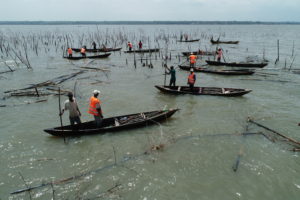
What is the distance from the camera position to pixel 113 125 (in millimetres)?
10156

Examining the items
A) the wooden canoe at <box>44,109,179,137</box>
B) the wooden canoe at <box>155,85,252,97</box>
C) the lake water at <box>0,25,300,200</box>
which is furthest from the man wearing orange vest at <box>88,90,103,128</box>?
the wooden canoe at <box>155,85,252,97</box>

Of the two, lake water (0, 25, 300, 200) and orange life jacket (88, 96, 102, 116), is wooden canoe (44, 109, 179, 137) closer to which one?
lake water (0, 25, 300, 200)

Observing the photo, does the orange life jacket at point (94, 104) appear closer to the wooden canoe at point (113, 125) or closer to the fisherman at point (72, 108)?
the fisherman at point (72, 108)

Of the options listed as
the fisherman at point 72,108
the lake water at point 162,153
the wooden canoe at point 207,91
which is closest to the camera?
the lake water at point 162,153

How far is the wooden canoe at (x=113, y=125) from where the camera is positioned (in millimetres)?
9102

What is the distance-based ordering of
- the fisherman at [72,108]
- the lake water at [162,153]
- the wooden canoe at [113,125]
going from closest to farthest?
the lake water at [162,153], the fisherman at [72,108], the wooden canoe at [113,125]

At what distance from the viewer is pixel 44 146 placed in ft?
28.8

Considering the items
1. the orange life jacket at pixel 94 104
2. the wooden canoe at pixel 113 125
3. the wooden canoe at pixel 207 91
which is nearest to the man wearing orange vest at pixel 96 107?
the orange life jacket at pixel 94 104

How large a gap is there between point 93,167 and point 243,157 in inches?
224

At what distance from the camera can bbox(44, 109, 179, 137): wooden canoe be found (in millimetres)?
9102

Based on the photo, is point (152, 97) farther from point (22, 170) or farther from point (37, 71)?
point (37, 71)

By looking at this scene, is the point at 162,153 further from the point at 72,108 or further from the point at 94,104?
the point at 72,108

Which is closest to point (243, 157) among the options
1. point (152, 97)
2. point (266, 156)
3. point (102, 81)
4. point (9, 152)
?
point (266, 156)

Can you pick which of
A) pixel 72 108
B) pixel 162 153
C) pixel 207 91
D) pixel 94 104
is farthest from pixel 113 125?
pixel 207 91
